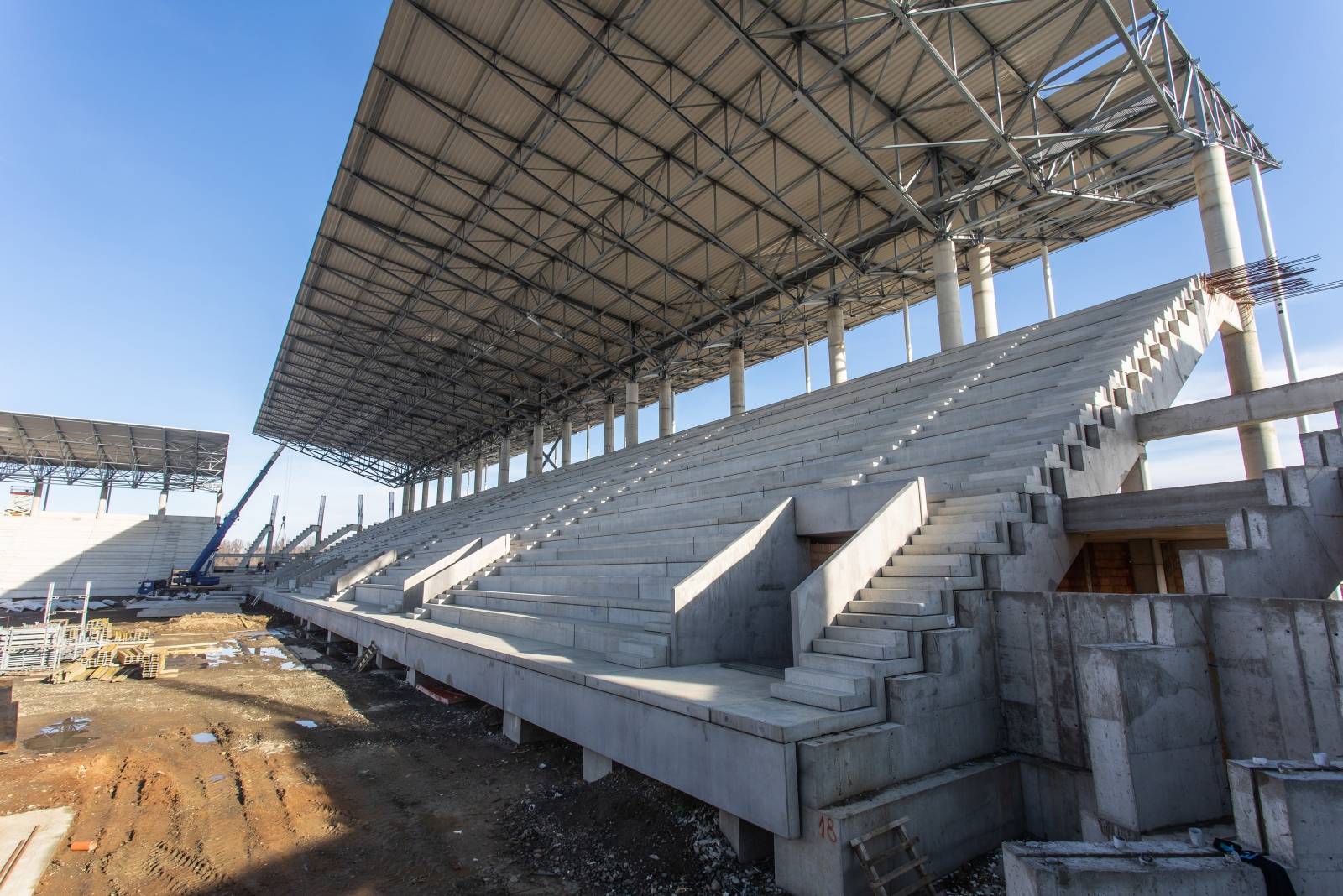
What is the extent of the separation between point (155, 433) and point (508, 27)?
1743 inches

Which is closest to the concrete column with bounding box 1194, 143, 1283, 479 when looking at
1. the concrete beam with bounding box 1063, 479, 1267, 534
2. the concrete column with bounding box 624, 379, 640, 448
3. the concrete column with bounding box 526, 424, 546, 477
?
the concrete beam with bounding box 1063, 479, 1267, 534

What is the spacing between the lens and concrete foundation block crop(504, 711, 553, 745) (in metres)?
8.09

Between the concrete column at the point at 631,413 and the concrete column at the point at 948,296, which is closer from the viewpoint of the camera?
the concrete column at the point at 948,296

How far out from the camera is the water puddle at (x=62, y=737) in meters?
8.53

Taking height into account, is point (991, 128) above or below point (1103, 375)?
above

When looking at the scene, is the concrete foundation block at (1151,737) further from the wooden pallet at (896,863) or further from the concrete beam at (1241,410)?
the concrete beam at (1241,410)

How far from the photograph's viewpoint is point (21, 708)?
35.1ft

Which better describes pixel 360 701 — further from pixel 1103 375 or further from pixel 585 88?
pixel 585 88

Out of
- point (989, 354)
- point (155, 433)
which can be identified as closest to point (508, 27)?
point (989, 354)

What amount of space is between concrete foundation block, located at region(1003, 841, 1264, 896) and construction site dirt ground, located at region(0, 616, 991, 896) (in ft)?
6.69

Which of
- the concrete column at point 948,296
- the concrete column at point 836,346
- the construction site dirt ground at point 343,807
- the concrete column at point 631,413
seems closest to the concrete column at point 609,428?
the concrete column at point 631,413

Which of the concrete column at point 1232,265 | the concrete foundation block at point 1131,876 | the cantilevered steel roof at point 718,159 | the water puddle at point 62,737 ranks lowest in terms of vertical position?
the water puddle at point 62,737

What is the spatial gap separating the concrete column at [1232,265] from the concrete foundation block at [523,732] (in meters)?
14.7

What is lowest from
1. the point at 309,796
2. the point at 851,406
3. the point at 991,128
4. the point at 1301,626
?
the point at 309,796
